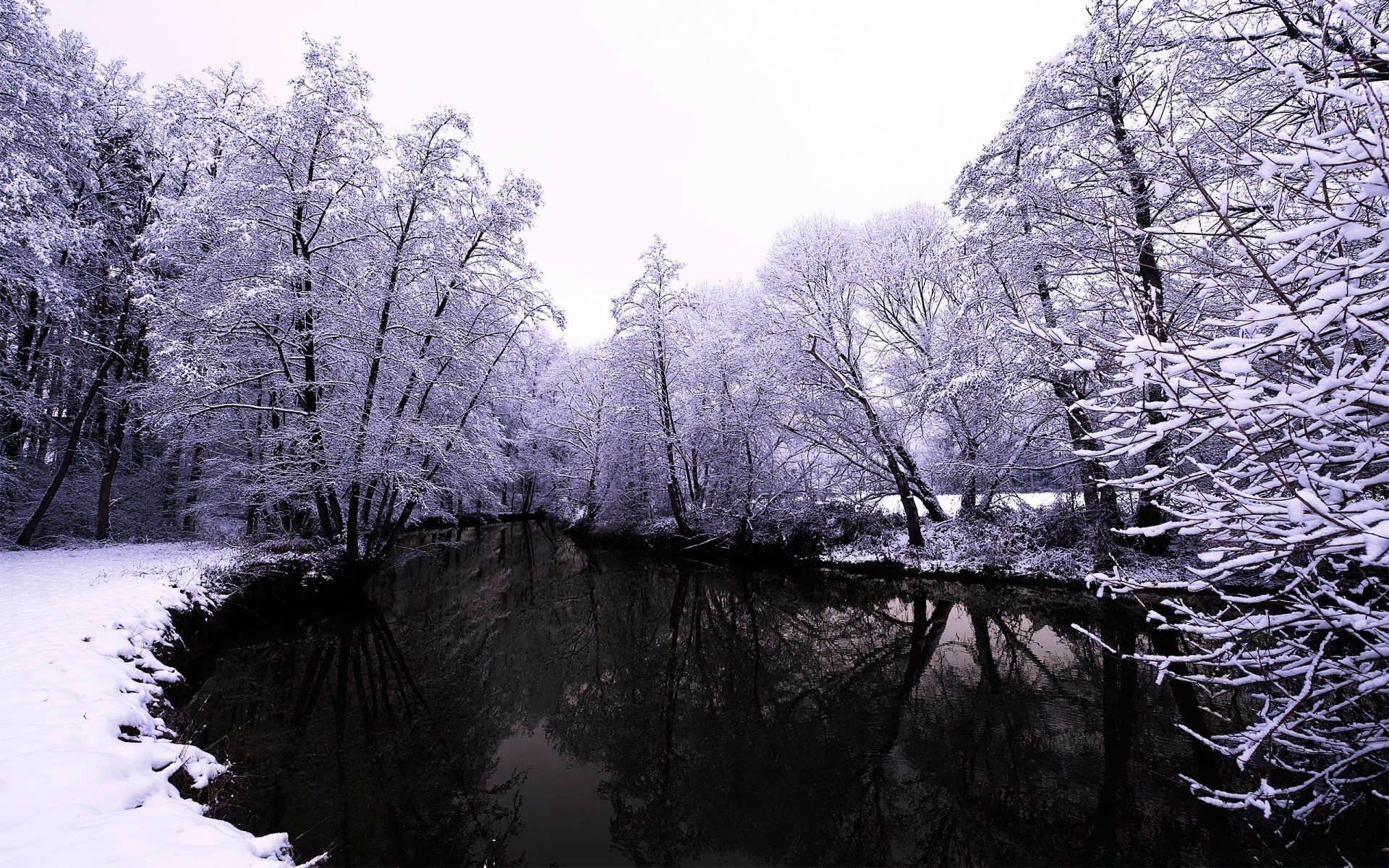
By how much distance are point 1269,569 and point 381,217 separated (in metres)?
15.4

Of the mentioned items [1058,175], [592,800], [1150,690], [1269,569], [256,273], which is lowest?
[592,800]

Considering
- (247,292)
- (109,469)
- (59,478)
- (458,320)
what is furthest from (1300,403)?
(109,469)

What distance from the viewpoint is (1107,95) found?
33.2 ft

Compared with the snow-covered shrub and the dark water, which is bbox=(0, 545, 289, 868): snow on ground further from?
the snow-covered shrub

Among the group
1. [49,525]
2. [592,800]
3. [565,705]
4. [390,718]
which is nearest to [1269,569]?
[592,800]

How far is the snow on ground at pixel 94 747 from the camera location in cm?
279

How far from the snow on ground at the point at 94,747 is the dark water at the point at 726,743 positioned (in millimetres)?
937

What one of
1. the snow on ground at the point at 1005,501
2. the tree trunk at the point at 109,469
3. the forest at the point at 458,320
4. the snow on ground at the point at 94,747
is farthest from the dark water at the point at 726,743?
the tree trunk at the point at 109,469

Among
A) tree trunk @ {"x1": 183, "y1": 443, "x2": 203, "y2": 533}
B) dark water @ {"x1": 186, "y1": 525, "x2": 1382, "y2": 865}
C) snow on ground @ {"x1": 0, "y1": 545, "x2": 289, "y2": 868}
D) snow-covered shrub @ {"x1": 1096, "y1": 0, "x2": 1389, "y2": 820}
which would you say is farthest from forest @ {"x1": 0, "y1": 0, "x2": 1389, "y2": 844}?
snow on ground @ {"x1": 0, "y1": 545, "x2": 289, "y2": 868}

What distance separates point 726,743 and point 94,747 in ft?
18.0

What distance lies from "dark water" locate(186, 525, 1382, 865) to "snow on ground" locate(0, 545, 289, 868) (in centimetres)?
94

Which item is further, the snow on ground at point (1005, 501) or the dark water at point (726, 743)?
the snow on ground at point (1005, 501)

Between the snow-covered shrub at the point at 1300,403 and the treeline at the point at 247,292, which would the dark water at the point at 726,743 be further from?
the treeline at the point at 247,292

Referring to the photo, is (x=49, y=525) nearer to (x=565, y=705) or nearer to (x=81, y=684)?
(x=81, y=684)
